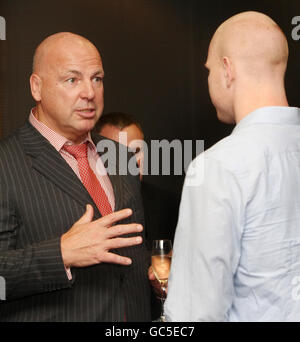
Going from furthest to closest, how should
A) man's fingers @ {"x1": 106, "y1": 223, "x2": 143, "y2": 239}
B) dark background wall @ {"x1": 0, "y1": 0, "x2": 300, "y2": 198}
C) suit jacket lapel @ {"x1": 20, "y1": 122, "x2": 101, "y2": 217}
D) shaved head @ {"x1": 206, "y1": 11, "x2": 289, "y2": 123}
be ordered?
dark background wall @ {"x1": 0, "y1": 0, "x2": 300, "y2": 198}
suit jacket lapel @ {"x1": 20, "y1": 122, "x2": 101, "y2": 217}
man's fingers @ {"x1": 106, "y1": 223, "x2": 143, "y2": 239}
shaved head @ {"x1": 206, "y1": 11, "x2": 289, "y2": 123}

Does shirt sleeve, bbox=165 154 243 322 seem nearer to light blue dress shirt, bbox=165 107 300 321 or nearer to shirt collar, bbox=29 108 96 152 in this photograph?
light blue dress shirt, bbox=165 107 300 321

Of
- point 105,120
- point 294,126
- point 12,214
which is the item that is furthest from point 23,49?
point 294,126

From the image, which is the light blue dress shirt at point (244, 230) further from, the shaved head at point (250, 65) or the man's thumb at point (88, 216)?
the man's thumb at point (88, 216)

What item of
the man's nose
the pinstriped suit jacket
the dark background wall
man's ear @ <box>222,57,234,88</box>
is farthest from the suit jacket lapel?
the dark background wall

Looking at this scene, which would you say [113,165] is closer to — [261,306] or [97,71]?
[97,71]

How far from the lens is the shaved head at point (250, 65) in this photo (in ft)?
4.39

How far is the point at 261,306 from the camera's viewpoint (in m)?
1.27

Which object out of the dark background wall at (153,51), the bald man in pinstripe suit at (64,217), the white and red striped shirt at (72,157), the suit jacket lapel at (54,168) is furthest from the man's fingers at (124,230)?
the dark background wall at (153,51)

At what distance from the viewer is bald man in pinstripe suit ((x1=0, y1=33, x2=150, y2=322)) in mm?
1587

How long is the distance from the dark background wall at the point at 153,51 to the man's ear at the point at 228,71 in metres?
2.22

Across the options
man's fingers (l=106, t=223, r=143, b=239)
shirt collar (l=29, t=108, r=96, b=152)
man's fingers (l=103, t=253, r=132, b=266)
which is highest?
shirt collar (l=29, t=108, r=96, b=152)

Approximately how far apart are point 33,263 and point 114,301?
1.15ft

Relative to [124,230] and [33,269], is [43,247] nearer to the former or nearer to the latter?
[33,269]

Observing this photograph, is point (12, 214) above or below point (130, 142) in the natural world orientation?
below
